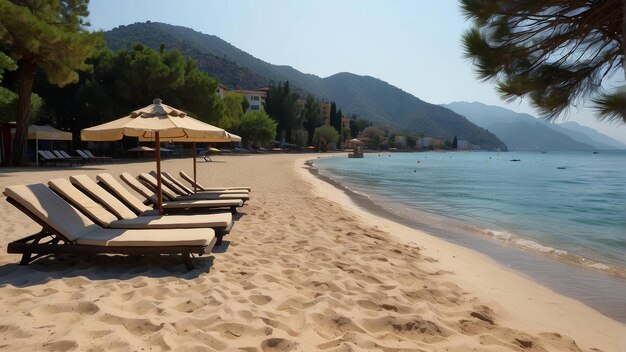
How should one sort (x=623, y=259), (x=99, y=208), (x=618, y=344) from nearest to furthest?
(x=618, y=344)
(x=99, y=208)
(x=623, y=259)

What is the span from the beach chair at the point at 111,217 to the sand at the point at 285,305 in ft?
1.22

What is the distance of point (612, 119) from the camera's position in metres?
3.48

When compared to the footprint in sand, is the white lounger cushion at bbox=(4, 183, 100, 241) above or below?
above

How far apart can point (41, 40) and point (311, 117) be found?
68.2 metres

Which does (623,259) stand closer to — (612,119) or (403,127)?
(612,119)

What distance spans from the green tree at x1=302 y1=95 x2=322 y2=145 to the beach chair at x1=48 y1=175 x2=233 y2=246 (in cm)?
7878

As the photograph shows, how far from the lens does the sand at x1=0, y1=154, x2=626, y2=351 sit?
2.64 metres

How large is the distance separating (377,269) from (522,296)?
5.28 feet

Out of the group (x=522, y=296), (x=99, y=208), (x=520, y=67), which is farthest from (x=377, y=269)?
(x=99, y=208)

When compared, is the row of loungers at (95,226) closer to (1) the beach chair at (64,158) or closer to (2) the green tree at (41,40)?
(2) the green tree at (41,40)

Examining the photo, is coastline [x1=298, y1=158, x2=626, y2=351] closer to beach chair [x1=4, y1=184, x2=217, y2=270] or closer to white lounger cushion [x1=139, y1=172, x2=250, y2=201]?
beach chair [x1=4, y1=184, x2=217, y2=270]

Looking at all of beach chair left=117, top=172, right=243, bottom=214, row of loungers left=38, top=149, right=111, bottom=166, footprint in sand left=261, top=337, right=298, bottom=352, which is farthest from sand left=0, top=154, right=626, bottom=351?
row of loungers left=38, top=149, right=111, bottom=166

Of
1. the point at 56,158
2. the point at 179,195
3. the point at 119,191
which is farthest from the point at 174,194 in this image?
the point at 56,158

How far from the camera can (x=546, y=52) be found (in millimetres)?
3908
